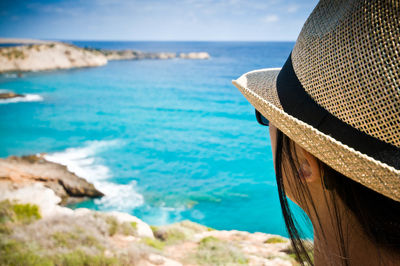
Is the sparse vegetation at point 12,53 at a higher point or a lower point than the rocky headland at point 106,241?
higher

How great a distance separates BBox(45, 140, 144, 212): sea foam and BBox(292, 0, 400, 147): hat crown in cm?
943

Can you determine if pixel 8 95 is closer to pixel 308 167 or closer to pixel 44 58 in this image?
pixel 44 58

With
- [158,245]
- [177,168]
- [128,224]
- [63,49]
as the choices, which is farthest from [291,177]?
[63,49]

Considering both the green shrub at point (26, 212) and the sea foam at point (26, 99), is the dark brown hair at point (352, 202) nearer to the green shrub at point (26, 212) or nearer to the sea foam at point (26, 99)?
the green shrub at point (26, 212)

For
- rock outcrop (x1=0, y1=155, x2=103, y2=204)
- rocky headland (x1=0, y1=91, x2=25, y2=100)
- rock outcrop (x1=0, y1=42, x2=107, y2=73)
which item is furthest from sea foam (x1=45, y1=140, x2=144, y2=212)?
rock outcrop (x1=0, y1=42, x2=107, y2=73)

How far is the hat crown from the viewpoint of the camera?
29.3 inches

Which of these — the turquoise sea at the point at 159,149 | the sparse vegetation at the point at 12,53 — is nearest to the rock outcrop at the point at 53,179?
the turquoise sea at the point at 159,149

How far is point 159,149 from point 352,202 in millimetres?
15154

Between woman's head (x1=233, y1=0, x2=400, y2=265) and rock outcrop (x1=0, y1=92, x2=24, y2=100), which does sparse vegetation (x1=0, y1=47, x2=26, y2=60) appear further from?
woman's head (x1=233, y1=0, x2=400, y2=265)

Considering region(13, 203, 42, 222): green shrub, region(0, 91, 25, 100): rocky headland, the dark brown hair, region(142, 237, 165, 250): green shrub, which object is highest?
the dark brown hair

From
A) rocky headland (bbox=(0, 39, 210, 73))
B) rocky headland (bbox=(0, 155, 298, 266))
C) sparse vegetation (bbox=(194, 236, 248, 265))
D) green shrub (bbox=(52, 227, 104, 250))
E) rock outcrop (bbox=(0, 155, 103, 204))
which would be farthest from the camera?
rocky headland (bbox=(0, 39, 210, 73))

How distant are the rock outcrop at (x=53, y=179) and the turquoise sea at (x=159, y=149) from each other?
49cm

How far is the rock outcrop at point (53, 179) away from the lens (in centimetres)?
906

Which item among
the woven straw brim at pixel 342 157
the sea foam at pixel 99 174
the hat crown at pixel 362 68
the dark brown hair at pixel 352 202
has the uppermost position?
the hat crown at pixel 362 68
